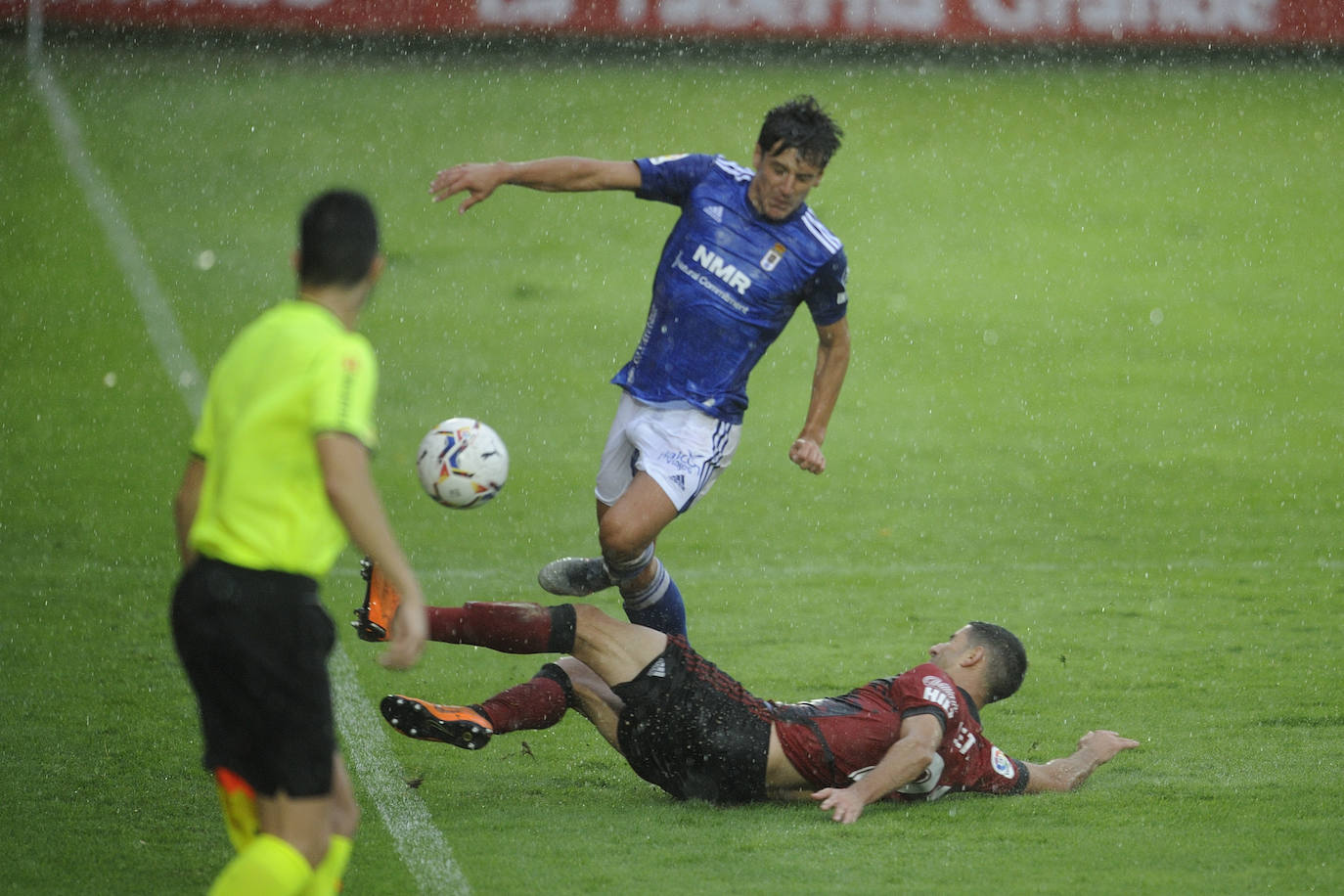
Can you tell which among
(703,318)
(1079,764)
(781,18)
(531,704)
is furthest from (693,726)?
(781,18)

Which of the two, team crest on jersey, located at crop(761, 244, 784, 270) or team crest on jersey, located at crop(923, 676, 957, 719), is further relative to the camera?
team crest on jersey, located at crop(761, 244, 784, 270)

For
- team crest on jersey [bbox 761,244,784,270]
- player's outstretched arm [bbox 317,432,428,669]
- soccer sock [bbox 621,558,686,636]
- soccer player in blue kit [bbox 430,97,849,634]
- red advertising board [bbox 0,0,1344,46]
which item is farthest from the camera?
red advertising board [bbox 0,0,1344,46]

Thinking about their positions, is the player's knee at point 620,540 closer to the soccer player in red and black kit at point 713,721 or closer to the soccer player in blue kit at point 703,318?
the soccer player in blue kit at point 703,318

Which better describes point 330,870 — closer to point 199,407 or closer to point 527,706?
point 527,706

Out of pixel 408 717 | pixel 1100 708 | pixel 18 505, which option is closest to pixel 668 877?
pixel 408 717

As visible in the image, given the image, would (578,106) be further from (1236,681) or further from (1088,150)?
(1236,681)

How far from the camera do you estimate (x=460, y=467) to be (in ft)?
21.0

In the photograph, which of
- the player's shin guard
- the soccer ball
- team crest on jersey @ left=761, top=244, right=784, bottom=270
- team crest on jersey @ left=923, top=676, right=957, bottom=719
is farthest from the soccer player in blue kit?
the player's shin guard

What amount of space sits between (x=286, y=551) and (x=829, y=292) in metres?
3.83

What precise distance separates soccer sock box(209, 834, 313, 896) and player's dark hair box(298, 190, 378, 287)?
1.36 m

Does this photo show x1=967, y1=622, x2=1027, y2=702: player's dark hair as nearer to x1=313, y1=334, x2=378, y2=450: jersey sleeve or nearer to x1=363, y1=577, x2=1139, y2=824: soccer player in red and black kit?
x1=363, y1=577, x2=1139, y2=824: soccer player in red and black kit

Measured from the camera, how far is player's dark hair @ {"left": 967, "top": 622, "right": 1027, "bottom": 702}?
6.44 metres

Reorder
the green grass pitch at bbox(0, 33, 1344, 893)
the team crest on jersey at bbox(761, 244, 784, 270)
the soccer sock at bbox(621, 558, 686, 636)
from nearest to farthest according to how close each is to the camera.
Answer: the green grass pitch at bbox(0, 33, 1344, 893) < the team crest on jersey at bbox(761, 244, 784, 270) < the soccer sock at bbox(621, 558, 686, 636)

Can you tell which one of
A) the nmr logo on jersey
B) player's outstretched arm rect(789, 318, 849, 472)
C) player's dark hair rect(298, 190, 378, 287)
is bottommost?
player's outstretched arm rect(789, 318, 849, 472)
